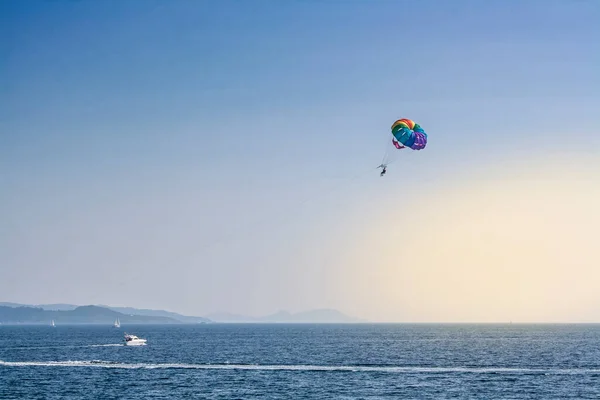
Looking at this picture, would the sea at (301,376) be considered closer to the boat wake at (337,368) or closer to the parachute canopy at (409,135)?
the boat wake at (337,368)

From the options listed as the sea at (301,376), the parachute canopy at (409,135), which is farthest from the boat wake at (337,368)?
the parachute canopy at (409,135)

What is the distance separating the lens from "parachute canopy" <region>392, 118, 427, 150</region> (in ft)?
297

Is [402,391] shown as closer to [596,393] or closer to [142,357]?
[596,393]

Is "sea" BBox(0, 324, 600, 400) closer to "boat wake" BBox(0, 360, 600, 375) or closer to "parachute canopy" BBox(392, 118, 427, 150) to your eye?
"boat wake" BBox(0, 360, 600, 375)

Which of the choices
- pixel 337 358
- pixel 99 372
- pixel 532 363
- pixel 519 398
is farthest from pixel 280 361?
pixel 519 398

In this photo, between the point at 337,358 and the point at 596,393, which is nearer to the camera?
the point at 596,393

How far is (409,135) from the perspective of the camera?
297 ft

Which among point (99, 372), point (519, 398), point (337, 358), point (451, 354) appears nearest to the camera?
point (519, 398)

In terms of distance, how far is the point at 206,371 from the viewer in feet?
360

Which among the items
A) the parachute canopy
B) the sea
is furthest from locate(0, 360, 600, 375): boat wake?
the parachute canopy

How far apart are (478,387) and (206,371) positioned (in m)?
41.5

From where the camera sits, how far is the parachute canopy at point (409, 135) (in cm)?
9050

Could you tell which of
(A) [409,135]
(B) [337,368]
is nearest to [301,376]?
(B) [337,368]

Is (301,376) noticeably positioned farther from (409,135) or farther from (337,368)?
(409,135)
